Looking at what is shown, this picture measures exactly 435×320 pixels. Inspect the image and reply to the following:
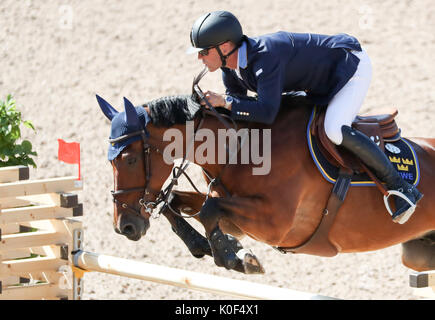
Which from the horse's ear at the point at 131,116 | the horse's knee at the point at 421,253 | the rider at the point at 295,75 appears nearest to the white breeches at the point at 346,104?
the rider at the point at 295,75

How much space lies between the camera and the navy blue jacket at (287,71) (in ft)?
14.4

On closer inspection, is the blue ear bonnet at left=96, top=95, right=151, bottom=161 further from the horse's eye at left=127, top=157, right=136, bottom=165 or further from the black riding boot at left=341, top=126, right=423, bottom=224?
the black riding boot at left=341, top=126, right=423, bottom=224

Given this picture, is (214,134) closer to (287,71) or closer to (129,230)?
(287,71)

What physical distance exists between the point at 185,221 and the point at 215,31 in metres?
1.31

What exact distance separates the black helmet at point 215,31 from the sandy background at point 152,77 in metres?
3.88

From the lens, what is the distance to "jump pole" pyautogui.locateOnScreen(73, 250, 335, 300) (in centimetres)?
406

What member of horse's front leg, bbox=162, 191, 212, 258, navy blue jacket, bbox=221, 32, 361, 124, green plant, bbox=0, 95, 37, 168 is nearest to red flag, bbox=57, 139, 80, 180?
green plant, bbox=0, 95, 37, 168

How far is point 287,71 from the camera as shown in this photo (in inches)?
179

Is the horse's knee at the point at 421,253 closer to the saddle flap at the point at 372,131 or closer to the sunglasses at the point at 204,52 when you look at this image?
the saddle flap at the point at 372,131

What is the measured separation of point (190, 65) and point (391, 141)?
5.74 meters

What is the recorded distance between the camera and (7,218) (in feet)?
18.2

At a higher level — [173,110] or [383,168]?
[173,110]

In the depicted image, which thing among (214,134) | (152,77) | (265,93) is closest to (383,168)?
(265,93)
